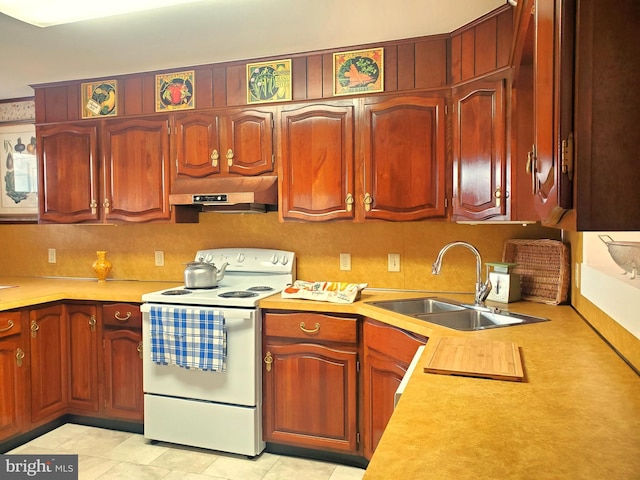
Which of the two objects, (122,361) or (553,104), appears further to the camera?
(122,361)

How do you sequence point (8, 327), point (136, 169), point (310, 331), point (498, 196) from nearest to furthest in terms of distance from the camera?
point (498, 196) → point (310, 331) → point (8, 327) → point (136, 169)

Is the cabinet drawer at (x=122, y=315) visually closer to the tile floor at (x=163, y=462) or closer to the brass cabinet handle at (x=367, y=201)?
the tile floor at (x=163, y=462)

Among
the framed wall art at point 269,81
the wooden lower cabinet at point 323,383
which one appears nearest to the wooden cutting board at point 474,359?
the wooden lower cabinet at point 323,383

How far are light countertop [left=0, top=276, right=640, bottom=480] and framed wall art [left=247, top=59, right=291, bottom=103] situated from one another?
5.87ft

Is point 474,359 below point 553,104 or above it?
below

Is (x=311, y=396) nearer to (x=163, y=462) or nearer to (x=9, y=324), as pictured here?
(x=163, y=462)

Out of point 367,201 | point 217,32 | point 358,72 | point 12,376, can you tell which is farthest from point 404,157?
point 12,376

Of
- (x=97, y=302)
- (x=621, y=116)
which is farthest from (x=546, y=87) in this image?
(x=97, y=302)

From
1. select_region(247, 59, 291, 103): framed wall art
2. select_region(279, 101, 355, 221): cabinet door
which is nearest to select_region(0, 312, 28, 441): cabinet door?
select_region(279, 101, 355, 221): cabinet door

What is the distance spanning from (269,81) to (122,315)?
1621 mm

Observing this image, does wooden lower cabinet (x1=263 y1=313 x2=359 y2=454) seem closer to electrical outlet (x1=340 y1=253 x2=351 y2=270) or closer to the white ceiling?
electrical outlet (x1=340 y1=253 x2=351 y2=270)

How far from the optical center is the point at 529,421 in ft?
3.55

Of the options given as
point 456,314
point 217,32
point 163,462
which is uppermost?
point 217,32

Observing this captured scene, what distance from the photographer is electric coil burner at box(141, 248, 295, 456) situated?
8.71 feet
